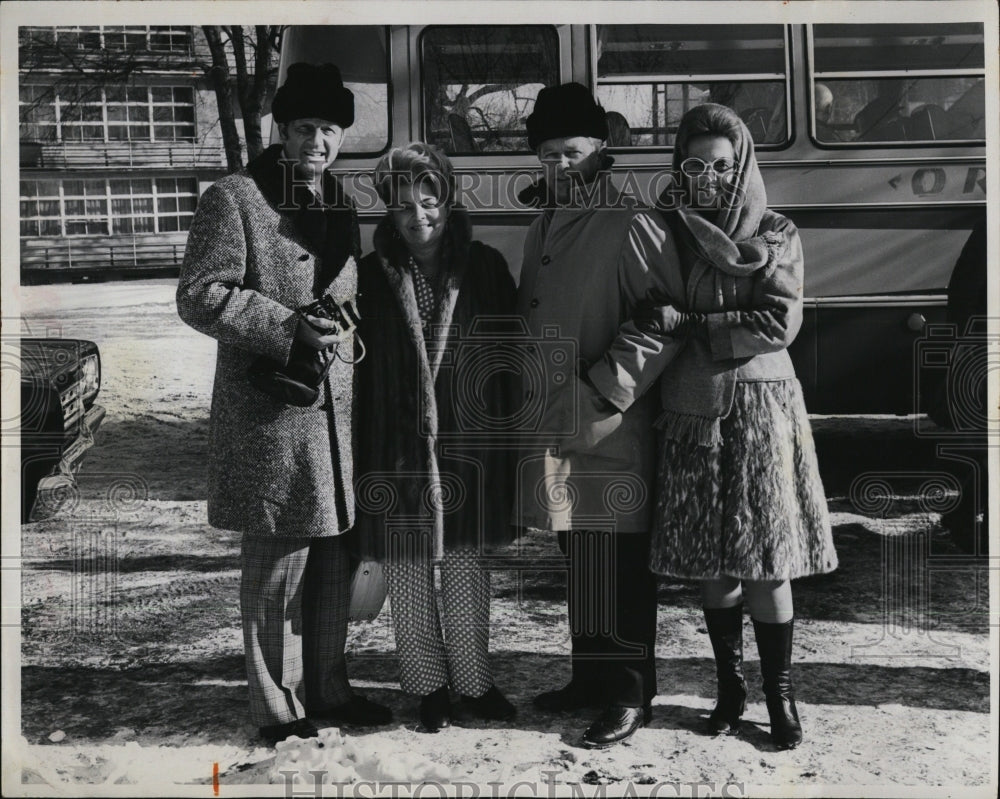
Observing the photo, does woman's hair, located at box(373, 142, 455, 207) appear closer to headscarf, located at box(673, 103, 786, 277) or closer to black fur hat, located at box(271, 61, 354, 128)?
black fur hat, located at box(271, 61, 354, 128)

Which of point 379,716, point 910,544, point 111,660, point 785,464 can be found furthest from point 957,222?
point 111,660

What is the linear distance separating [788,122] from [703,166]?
1.65 m

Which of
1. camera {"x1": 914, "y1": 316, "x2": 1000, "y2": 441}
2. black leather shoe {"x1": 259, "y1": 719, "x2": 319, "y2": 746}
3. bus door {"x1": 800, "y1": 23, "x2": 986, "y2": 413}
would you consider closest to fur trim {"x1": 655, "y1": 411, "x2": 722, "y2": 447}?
camera {"x1": 914, "y1": 316, "x2": 1000, "y2": 441}

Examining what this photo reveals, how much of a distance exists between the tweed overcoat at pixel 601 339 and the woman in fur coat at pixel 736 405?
0.08 metres

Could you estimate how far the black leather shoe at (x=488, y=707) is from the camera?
329 cm

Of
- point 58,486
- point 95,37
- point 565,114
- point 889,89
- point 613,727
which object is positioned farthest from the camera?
point 889,89

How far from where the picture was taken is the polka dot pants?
321 cm

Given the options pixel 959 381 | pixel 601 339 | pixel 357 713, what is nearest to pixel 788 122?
pixel 959 381

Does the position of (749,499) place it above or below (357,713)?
above

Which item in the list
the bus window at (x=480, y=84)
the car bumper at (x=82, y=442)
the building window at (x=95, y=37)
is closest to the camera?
the building window at (x=95, y=37)

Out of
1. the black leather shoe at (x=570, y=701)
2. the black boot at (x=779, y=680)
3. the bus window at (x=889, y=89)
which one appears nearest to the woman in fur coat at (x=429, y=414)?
the black leather shoe at (x=570, y=701)

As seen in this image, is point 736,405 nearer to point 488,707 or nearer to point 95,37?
point 488,707

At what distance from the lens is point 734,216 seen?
2980 millimetres

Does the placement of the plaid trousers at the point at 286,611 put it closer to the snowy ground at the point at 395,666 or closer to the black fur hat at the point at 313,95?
the snowy ground at the point at 395,666
